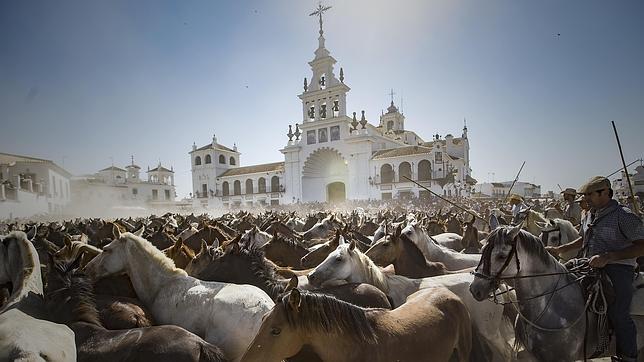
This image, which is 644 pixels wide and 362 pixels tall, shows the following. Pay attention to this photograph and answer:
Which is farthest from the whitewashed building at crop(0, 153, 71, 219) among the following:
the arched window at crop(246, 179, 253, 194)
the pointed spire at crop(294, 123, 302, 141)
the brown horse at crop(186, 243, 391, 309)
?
the pointed spire at crop(294, 123, 302, 141)

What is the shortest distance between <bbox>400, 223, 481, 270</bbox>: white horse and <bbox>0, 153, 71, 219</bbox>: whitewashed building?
2678 cm

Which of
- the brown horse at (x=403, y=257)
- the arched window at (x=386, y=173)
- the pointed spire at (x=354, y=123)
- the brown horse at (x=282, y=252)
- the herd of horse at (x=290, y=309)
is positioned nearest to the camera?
the herd of horse at (x=290, y=309)

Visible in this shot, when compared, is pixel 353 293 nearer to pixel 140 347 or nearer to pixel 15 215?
pixel 140 347

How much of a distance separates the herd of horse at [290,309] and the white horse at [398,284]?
16mm

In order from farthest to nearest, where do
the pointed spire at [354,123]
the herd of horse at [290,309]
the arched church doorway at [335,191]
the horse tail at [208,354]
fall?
the arched church doorway at [335,191] → the pointed spire at [354,123] → the horse tail at [208,354] → the herd of horse at [290,309]

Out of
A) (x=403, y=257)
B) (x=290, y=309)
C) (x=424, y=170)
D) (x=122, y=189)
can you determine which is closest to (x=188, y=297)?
(x=290, y=309)

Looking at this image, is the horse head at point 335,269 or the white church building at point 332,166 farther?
the white church building at point 332,166

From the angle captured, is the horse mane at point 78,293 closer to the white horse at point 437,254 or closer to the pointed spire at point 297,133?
the white horse at point 437,254

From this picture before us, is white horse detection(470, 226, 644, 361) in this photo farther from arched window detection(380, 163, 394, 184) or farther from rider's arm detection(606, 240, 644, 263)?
arched window detection(380, 163, 394, 184)

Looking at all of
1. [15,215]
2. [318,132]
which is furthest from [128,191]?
[15,215]

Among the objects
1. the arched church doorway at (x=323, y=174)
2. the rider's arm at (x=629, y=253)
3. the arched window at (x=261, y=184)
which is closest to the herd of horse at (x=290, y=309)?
the rider's arm at (x=629, y=253)

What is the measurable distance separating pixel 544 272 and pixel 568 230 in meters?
4.40

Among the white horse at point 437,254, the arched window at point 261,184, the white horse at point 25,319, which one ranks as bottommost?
the white horse at point 437,254

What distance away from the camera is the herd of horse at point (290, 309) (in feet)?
8.15
